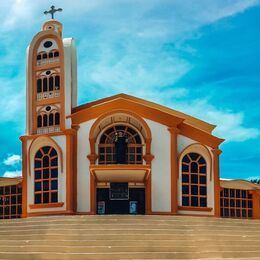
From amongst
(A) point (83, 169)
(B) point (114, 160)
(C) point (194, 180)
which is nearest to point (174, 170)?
(C) point (194, 180)

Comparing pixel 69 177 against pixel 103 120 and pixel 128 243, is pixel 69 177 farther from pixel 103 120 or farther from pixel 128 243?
pixel 128 243

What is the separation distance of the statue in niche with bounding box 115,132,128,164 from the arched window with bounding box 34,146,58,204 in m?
3.40

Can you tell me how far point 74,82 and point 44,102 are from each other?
2.19m


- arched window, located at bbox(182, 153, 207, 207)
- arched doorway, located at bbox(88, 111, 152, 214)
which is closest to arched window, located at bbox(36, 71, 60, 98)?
arched doorway, located at bbox(88, 111, 152, 214)

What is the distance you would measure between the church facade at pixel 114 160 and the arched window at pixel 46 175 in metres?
0.05

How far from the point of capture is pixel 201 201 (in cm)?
3403

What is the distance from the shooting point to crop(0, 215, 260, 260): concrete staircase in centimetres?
2347

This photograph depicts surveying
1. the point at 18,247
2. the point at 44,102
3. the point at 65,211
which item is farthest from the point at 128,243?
the point at 44,102

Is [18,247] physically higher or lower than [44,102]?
lower

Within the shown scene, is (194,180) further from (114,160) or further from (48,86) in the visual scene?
(48,86)

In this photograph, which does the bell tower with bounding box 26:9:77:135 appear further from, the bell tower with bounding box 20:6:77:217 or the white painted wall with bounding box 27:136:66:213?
the white painted wall with bounding box 27:136:66:213

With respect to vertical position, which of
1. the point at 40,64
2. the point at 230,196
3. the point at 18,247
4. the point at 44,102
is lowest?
the point at 18,247

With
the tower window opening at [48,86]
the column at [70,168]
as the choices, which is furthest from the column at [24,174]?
the tower window opening at [48,86]

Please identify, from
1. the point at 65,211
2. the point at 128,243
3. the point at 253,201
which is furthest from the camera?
the point at 253,201
